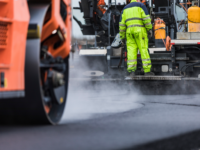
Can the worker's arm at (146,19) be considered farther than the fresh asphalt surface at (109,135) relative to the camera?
Yes

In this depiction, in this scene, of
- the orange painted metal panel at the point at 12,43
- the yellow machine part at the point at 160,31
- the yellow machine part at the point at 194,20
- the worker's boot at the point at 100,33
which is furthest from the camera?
the worker's boot at the point at 100,33

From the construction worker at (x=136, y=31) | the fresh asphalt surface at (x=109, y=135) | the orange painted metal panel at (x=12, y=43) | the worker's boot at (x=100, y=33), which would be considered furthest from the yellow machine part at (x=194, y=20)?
the orange painted metal panel at (x=12, y=43)

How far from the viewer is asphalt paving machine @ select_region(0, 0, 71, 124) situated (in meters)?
2.49

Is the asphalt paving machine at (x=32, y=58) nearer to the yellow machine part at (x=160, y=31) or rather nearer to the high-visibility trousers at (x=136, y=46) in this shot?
the high-visibility trousers at (x=136, y=46)

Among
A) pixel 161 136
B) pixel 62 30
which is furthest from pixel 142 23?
pixel 161 136

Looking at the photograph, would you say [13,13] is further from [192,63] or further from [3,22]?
[192,63]

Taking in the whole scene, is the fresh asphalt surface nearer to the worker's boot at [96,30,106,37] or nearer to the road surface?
the road surface

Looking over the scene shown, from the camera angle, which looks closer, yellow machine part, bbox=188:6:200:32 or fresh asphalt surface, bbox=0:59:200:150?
fresh asphalt surface, bbox=0:59:200:150

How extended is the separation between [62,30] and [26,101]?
0.74 meters

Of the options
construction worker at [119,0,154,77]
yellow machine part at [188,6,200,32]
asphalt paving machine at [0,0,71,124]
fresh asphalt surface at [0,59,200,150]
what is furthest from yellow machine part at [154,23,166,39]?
asphalt paving machine at [0,0,71,124]

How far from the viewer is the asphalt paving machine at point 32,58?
2492mm

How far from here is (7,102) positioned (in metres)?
2.79

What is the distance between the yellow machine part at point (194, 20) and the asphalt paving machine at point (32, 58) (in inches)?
228

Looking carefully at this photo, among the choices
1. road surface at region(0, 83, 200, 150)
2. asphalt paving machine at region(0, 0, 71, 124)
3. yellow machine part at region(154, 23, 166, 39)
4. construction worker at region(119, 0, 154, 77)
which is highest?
yellow machine part at region(154, 23, 166, 39)
